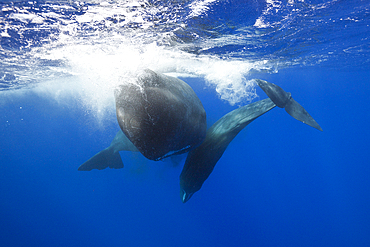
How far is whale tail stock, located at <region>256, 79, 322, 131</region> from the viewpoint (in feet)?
15.5

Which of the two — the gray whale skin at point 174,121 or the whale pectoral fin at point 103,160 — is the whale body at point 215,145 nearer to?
the gray whale skin at point 174,121

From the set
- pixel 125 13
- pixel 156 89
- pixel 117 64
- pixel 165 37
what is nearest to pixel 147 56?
pixel 117 64

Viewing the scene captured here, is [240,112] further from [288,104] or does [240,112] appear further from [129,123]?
[129,123]

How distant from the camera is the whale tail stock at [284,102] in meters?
4.73

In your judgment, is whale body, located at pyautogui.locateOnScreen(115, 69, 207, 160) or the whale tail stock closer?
whale body, located at pyautogui.locateOnScreen(115, 69, 207, 160)

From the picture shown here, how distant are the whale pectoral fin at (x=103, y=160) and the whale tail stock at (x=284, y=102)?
7692 millimetres

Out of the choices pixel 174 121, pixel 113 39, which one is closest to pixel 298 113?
pixel 174 121

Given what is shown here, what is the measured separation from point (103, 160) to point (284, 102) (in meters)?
8.28

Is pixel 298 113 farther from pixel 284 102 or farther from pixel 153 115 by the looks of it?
pixel 153 115

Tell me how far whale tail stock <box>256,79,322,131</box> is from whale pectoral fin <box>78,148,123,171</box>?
303 inches

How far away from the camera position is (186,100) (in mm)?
4383

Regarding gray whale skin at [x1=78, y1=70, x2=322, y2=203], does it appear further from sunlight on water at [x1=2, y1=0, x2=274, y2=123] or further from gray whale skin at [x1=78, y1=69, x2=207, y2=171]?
sunlight on water at [x1=2, y1=0, x2=274, y2=123]

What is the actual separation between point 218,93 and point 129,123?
101 feet

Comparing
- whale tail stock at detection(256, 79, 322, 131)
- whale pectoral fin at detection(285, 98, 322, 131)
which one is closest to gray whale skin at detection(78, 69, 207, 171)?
whale tail stock at detection(256, 79, 322, 131)
